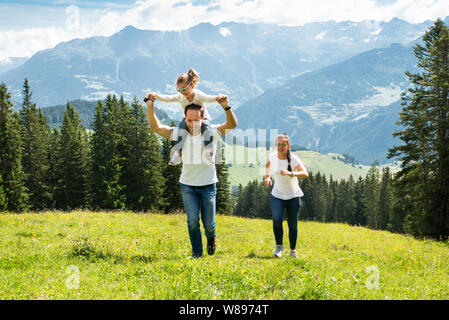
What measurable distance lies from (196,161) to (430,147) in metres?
27.1

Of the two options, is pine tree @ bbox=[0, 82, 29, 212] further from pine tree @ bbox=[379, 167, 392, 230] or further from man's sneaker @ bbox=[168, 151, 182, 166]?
pine tree @ bbox=[379, 167, 392, 230]

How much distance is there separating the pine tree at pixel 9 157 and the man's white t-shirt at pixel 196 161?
1704 inches

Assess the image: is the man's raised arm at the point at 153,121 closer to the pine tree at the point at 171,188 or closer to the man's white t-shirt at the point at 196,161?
the man's white t-shirt at the point at 196,161

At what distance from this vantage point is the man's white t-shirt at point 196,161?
274 inches

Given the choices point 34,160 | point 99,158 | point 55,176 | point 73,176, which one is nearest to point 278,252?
point 99,158

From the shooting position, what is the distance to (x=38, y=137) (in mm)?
51500

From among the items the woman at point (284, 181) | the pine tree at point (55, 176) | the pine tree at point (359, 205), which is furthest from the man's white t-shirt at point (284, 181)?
the pine tree at point (359, 205)

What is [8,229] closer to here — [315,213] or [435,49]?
[435,49]

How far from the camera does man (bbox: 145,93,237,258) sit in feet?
22.2

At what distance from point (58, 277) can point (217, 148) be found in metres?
3.71

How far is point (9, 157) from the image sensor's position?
42719mm

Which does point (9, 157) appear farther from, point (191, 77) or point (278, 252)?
point (191, 77)

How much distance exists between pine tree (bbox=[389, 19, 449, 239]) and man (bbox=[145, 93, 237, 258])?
24.7 m

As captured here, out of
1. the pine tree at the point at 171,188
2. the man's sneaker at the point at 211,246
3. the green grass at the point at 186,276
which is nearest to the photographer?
the green grass at the point at 186,276
